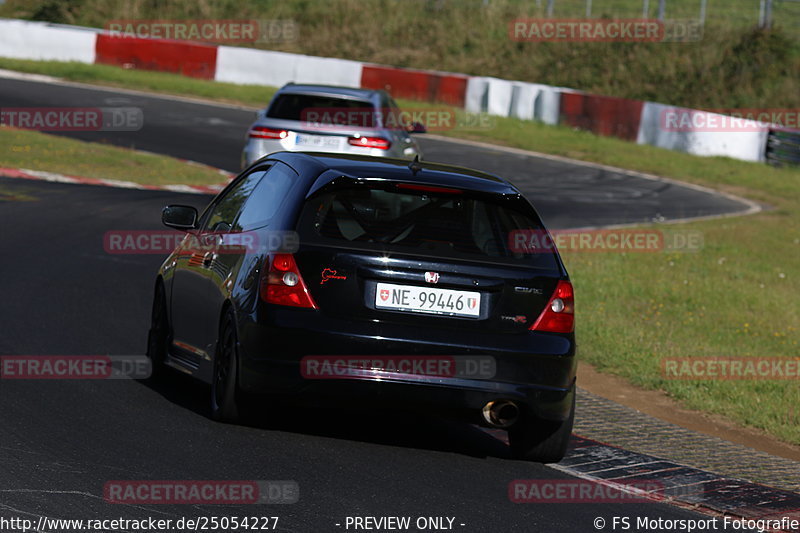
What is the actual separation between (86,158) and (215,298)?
17250 mm

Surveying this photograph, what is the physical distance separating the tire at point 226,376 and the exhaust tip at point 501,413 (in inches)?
52.7

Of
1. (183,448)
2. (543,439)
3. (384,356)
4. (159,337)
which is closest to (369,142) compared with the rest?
(159,337)

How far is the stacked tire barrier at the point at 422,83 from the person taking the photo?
33.5 metres

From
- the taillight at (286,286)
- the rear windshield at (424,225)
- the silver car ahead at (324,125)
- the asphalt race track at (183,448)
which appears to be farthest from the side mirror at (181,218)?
the silver car ahead at (324,125)

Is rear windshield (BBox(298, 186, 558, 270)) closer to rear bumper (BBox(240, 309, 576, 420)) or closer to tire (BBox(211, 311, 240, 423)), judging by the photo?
rear bumper (BBox(240, 309, 576, 420))

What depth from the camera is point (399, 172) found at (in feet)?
24.8

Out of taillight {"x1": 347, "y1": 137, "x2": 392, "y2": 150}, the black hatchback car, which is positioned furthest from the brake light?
taillight {"x1": 347, "y1": 137, "x2": 392, "y2": 150}

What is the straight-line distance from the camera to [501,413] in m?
7.40

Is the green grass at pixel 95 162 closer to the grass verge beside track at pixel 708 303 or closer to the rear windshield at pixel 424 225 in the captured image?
the grass verge beside track at pixel 708 303

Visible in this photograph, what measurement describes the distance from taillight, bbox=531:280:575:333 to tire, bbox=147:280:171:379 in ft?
8.90

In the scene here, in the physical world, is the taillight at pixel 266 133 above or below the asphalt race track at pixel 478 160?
above

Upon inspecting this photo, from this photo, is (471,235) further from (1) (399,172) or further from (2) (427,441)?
(2) (427,441)

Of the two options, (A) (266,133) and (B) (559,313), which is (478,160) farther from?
(B) (559,313)

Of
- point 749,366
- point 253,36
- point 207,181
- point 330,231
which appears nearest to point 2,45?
point 253,36
